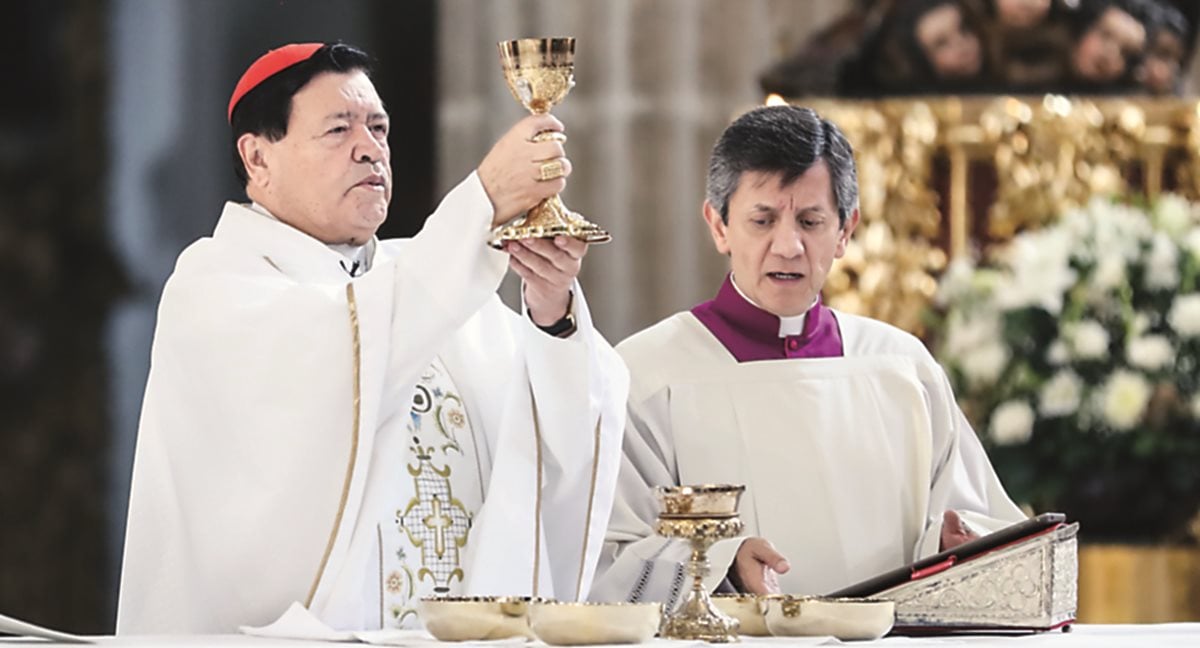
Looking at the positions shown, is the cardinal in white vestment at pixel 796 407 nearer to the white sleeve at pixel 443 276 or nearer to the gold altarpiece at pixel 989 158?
the white sleeve at pixel 443 276

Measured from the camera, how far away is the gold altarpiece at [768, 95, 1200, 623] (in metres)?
7.16

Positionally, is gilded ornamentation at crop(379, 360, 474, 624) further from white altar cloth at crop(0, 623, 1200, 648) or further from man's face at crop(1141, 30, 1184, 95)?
man's face at crop(1141, 30, 1184, 95)

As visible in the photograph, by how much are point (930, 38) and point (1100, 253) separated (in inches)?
52.4

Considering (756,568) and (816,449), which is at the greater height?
(816,449)

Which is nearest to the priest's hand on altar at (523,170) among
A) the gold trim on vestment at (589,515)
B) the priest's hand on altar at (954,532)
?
the gold trim on vestment at (589,515)

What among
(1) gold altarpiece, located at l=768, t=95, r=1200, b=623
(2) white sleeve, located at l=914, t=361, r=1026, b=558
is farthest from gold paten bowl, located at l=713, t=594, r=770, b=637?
(1) gold altarpiece, located at l=768, t=95, r=1200, b=623

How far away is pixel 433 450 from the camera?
4.35 m

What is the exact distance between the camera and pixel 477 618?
3.53 metres

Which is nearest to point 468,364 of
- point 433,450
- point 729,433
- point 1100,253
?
point 433,450

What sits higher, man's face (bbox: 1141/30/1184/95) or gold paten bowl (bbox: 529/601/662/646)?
man's face (bbox: 1141/30/1184/95)

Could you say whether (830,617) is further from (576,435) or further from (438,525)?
(438,525)

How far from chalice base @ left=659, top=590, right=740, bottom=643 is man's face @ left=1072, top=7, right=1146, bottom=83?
160 inches

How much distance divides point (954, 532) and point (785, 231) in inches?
26.5

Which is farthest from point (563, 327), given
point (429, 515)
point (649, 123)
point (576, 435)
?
point (649, 123)
